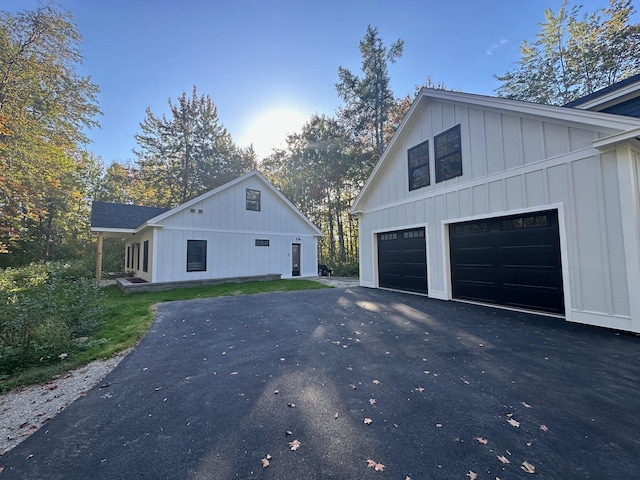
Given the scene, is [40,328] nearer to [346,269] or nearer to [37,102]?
[37,102]

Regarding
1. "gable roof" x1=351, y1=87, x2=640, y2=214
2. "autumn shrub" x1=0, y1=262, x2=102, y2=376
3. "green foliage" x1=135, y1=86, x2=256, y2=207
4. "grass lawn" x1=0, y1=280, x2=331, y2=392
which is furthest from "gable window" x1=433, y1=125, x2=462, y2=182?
"green foliage" x1=135, y1=86, x2=256, y2=207

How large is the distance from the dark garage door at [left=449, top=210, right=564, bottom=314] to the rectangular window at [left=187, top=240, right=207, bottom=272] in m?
10.4

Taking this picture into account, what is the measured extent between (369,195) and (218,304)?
23.1 ft

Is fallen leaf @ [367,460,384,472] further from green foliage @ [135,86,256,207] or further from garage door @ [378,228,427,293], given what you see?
green foliage @ [135,86,256,207]

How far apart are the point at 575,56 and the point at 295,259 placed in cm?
1857

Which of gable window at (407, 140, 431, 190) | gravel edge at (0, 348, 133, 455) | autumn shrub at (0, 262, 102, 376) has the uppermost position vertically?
gable window at (407, 140, 431, 190)

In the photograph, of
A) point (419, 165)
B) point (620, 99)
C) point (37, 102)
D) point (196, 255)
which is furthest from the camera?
point (196, 255)

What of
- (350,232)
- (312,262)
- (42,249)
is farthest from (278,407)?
(42,249)

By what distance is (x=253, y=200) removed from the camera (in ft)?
46.1

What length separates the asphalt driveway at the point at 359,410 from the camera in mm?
1878

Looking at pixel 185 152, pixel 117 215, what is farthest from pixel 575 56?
pixel 185 152

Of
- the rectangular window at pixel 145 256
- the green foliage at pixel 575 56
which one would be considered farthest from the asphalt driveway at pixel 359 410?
the green foliage at pixel 575 56

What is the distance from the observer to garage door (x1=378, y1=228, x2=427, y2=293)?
8727mm

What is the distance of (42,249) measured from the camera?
68.1ft
